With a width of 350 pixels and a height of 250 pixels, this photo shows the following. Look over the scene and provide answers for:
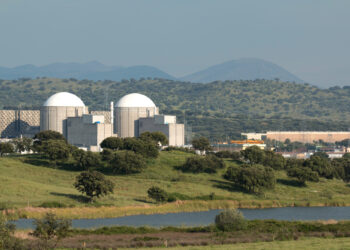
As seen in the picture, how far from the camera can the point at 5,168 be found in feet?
326

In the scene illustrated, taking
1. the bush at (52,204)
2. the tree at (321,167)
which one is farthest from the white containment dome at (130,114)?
the bush at (52,204)

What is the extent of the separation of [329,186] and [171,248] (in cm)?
6302

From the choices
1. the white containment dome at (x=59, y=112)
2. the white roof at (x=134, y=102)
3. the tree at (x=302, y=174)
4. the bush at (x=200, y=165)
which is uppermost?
the white roof at (x=134, y=102)

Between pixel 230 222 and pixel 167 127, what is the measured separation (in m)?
96.7

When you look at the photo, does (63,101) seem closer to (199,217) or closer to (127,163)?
(127,163)

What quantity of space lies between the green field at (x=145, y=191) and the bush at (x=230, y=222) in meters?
19.8

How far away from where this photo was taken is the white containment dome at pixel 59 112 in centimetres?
15838

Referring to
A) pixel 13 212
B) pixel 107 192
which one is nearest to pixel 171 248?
pixel 13 212

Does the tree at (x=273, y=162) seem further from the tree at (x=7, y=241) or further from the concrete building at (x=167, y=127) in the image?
the tree at (x=7, y=241)

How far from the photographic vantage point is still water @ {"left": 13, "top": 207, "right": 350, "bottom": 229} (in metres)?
67.5

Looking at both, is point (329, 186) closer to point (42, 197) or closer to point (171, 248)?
point (42, 197)

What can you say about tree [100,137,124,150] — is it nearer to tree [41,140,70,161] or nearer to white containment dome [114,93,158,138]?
tree [41,140,70,161]

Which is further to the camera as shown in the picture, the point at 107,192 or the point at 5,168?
the point at 5,168

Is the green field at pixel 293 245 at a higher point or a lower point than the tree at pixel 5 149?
lower
